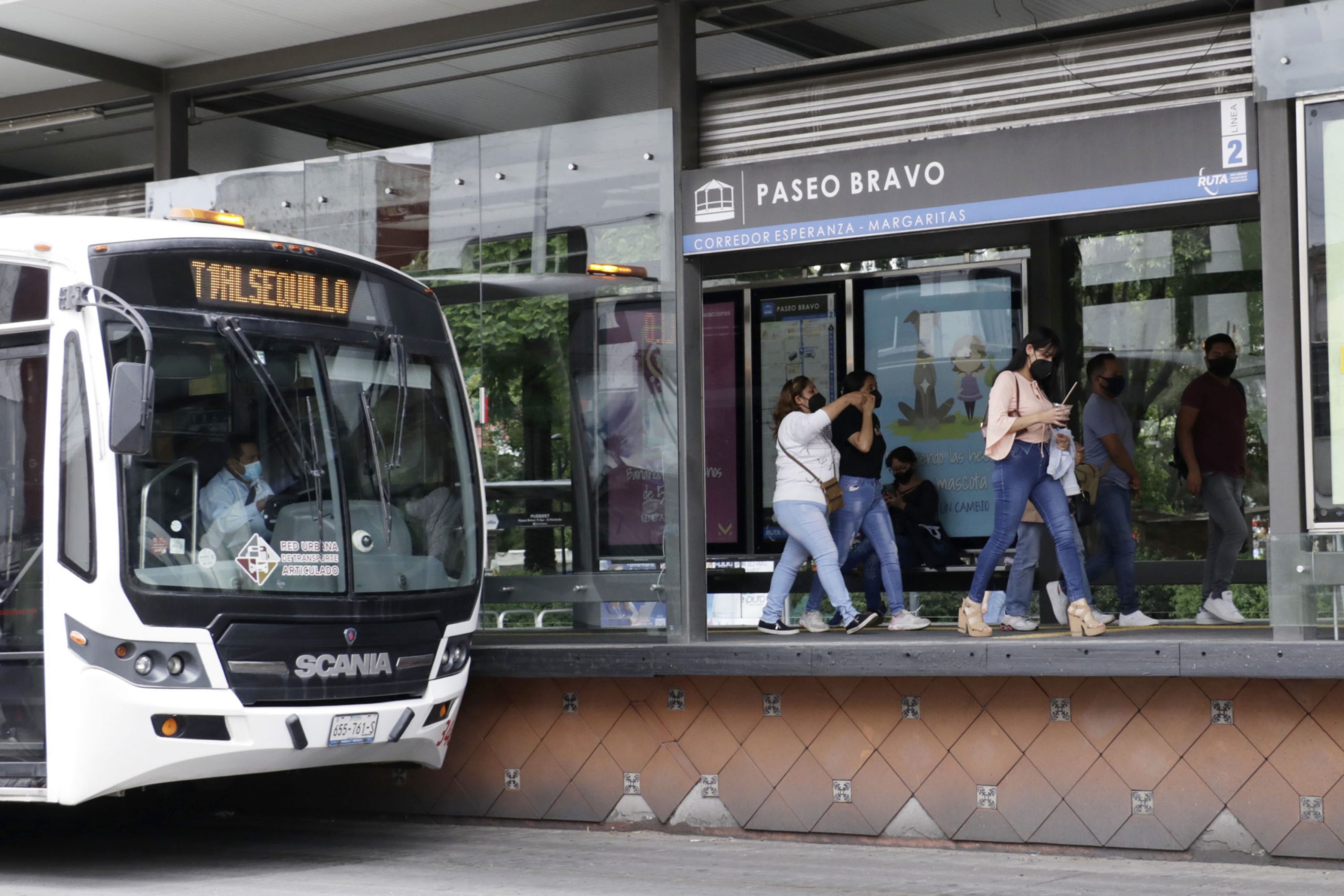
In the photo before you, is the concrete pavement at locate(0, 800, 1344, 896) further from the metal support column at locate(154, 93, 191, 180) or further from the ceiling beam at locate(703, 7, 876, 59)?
the ceiling beam at locate(703, 7, 876, 59)

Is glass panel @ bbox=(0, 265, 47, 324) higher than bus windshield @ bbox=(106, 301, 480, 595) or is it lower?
higher

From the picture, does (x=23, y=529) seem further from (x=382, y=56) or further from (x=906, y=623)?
(x=906, y=623)

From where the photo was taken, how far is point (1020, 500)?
9023mm

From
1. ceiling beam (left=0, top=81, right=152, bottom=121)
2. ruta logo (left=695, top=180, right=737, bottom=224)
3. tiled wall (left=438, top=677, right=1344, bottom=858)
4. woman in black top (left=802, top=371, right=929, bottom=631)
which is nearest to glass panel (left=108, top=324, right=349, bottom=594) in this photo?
tiled wall (left=438, top=677, right=1344, bottom=858)

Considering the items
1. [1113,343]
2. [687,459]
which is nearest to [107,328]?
[687,459]

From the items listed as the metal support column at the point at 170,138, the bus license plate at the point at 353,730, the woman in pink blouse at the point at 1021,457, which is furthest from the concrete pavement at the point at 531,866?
the metal support column at the point at 170,138

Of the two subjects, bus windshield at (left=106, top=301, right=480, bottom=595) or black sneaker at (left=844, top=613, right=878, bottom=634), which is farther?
black sneaker at (left=844, top=613, right=878, bottom=634)

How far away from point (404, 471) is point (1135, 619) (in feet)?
14.5

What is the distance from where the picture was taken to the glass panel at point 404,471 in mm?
8430

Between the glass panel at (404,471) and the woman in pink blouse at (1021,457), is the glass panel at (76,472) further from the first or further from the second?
the woman in pink blouse at (1021,457)

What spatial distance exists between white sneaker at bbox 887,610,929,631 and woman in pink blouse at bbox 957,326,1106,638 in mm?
678

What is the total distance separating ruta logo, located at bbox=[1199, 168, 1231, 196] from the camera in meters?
7.93

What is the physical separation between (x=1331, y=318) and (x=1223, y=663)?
1.67 metres

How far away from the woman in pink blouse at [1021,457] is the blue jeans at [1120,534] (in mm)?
1113
